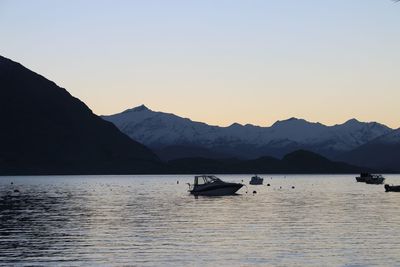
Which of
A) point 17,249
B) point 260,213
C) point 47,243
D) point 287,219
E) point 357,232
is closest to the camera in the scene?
point 17,249

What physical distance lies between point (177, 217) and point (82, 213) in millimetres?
15534

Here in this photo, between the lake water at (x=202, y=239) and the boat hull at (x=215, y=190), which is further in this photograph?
the boat hull at (x=215, y=190)

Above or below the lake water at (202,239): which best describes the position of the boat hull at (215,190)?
above

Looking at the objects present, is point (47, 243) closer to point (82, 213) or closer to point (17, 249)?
point (17, 249)

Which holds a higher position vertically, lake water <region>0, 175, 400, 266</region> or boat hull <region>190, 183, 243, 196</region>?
boat hull <region>190, 183, 243, 196</region>

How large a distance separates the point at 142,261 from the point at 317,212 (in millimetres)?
50526

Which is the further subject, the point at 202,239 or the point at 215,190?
the point at 215,190

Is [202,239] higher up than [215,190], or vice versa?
[215,190]

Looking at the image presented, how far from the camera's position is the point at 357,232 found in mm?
Result: 64875

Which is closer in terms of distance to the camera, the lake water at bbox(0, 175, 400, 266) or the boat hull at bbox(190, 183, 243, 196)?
the lake water at bbox(0, 175, 400, 266)

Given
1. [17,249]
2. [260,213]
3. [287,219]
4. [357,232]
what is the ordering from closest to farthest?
[17,249] < [357,232] < [287,219] < [260,213]

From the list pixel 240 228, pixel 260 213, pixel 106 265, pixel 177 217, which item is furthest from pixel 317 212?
pixel 106 265

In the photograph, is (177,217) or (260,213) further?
(260,213)

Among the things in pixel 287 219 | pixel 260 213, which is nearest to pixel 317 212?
pixel 260 213
